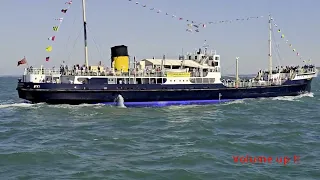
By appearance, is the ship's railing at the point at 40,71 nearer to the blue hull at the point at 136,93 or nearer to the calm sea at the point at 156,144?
the blue hull at the point at 136,93

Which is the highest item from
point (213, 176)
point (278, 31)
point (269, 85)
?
point (278, 31)

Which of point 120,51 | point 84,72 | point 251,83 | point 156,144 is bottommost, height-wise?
point 156,144

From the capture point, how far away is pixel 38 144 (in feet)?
60.7

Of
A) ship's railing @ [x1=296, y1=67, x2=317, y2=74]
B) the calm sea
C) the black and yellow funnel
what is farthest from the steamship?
ship's railing @ [x1=296, y1=67, x2=317, y2=74]

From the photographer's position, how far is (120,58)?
1476 inches

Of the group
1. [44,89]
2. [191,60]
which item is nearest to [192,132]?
[44,89]

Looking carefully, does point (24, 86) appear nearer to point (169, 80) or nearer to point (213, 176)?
point (169, 80)

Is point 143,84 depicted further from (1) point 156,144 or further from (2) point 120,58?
(1) point 156,144

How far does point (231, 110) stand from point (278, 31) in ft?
61.6

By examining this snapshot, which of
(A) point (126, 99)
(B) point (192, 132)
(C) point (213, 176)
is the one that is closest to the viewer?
(C) point (213, 176)

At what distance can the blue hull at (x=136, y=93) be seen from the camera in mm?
33422

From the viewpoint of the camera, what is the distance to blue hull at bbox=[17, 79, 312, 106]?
1316 inches

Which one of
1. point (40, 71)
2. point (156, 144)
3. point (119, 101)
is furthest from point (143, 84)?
point (156, 144)

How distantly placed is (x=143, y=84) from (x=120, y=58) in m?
4.03
